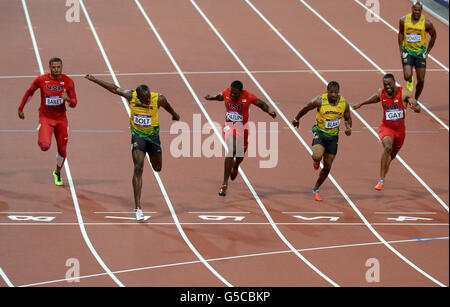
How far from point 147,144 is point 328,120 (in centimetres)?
249

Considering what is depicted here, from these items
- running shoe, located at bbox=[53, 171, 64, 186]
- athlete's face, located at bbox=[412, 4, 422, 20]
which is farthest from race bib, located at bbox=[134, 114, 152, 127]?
athlete's face, located at bbox=[412, 4, 422, 20]

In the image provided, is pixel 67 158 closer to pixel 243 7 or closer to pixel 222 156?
pixel 222 156

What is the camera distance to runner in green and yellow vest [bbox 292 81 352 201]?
1332cm

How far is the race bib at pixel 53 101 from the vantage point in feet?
44.4

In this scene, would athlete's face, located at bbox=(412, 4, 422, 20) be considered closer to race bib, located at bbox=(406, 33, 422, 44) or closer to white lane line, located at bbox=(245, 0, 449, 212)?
race bib, located at bbox=(406, 33, 422, 44)

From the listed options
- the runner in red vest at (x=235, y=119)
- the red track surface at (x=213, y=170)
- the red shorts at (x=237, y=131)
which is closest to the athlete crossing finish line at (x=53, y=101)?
the red track surface at (x=213, y=170)

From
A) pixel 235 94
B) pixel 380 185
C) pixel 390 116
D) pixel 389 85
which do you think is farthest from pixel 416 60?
pixel 235 94

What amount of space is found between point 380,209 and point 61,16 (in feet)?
38.8

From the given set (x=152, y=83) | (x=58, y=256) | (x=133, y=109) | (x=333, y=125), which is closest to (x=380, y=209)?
(x=333, y=125)

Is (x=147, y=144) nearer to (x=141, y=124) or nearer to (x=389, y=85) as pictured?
(x=141, y=124)

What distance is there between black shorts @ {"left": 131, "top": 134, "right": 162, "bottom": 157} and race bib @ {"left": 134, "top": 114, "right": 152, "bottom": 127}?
0.53 ft

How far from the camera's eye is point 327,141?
1348cm

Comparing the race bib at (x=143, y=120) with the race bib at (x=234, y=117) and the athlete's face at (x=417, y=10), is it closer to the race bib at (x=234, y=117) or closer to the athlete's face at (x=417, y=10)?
the race bib at (x=234, y=117)

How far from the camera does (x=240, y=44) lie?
21.5m
